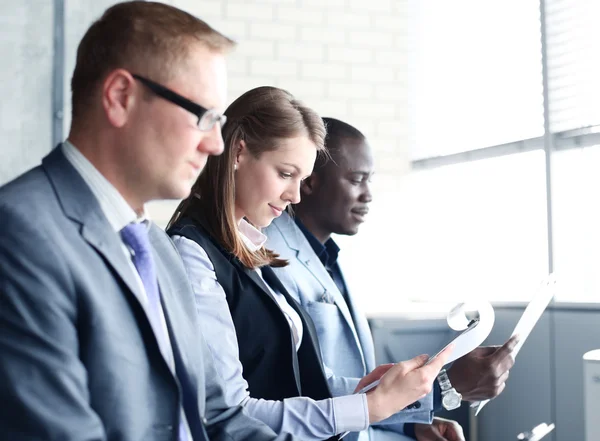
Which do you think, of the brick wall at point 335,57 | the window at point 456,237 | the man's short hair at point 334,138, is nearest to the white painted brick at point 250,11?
the brick wall at point 335,57

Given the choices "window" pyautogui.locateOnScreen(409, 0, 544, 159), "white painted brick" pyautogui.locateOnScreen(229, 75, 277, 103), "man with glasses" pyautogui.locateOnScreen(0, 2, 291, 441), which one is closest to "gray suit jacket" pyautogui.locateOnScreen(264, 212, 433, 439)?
"man with glasses" pyautogui.locateOnScreen(0, 2, 291, 441)

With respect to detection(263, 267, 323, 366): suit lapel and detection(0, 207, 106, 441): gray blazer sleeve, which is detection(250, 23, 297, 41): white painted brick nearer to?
detection(263, 267, 323, 366): suit lapel

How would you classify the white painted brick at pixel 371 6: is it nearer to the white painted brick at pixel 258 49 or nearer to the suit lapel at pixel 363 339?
the white painted brick at pixel 258 49

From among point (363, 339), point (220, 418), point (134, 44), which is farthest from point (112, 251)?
point (363, 339)

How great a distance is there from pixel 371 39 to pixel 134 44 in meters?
3.75

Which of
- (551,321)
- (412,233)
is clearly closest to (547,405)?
(551,321)

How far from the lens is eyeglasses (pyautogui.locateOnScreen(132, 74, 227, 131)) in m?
1.28

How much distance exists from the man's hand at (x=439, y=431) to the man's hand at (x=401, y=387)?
0.66 m

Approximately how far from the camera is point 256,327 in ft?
6.34

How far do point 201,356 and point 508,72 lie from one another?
3231mm

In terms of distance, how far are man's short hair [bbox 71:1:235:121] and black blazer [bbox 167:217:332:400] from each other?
0.68 m

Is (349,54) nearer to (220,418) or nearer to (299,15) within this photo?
(299,15)

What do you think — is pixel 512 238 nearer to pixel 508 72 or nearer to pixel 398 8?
pixel 508 72

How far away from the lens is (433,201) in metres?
4.88
